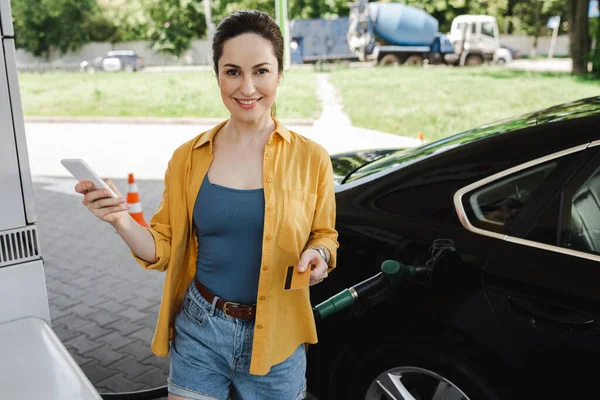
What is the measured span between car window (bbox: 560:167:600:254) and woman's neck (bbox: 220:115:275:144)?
3.55 feet

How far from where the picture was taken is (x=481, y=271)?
2139mm

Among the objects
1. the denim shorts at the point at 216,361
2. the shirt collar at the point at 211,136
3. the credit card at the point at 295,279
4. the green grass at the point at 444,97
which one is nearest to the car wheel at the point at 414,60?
the green grass at the point at 444,97

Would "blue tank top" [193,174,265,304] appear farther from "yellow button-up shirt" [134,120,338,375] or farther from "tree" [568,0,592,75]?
"tree" [568,0,592,75]

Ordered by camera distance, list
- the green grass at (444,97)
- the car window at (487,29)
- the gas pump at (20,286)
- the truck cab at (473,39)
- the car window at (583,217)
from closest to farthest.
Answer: the gas pump at (20,286)
the car window at (583,217)
the green grass at (444,97)
the truck cab at (473,39)
the car window at (487,29)

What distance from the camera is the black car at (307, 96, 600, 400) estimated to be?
197cm

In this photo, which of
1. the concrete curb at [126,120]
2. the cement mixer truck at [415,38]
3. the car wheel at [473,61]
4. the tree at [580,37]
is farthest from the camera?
the car wheel at [473,61]

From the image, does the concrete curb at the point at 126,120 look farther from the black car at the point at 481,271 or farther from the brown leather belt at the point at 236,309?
the brown leather belt at the point at 236,309

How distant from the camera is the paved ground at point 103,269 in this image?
363 centimetres

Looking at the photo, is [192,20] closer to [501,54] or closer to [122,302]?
[501,54]

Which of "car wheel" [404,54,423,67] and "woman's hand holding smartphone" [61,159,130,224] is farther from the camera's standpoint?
"car wheel" [404,54,423,67]

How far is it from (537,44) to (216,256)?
5626 cm

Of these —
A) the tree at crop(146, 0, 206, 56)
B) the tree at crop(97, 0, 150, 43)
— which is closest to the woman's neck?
the tree at crop(146, 0, 206, 56)

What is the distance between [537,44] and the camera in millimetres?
52188

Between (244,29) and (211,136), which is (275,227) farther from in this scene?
(244,29)
